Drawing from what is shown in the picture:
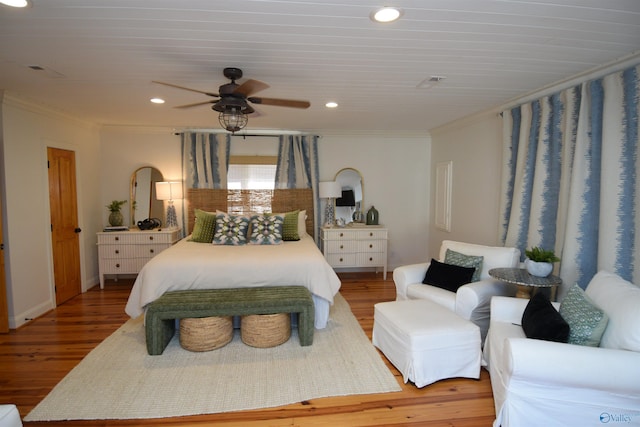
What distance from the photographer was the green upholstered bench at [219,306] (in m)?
A: 2.92

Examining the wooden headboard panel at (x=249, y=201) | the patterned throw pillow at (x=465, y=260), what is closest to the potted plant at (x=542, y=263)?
the patterned throw pillow at (x=465, y=260)

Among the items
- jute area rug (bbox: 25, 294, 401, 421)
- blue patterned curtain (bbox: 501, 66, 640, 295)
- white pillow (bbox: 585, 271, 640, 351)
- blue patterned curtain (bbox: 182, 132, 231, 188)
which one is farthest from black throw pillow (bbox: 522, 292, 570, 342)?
blue patterned curtain (bbox: 182, 132, 231, 188)

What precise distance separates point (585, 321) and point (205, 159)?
4.98m

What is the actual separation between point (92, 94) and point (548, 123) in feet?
14.5

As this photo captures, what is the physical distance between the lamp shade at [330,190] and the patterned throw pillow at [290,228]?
86 cm

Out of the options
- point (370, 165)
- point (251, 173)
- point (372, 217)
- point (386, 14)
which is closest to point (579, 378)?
point (386, 14)

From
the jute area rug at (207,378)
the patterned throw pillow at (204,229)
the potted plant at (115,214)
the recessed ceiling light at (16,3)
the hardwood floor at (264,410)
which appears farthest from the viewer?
the potted plant at (115,214)

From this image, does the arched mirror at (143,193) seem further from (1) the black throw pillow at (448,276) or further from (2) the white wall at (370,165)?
(1) the black throw pillow at (448,276)

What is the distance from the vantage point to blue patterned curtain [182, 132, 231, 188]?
5340 millimetres

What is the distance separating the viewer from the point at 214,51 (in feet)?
7.61

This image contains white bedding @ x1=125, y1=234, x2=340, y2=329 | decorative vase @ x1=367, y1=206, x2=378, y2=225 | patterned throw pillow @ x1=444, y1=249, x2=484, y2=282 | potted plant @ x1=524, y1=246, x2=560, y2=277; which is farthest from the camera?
decorative vase @ x1=367, y1=206, x2=378, y2=225

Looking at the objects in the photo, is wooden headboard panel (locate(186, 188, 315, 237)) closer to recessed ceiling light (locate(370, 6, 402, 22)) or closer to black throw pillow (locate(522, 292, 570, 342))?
black throw pillow (locate(522, 292, 570, 342))

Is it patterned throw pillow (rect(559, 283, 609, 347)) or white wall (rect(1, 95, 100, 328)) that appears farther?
white wall (rect(1, 95, 100, 328))

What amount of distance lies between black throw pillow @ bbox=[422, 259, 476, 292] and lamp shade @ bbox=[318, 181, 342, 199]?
2.19 m
